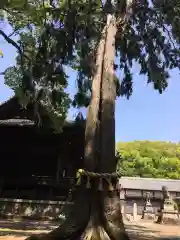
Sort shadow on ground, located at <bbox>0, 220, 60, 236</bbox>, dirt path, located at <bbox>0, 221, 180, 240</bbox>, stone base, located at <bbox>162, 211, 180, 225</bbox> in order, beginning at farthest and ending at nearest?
1. stone base, located at <bbox>162, 211, 180, 225</bbox>
2. shadow on ground, located at <bbox>0, 220, 60, 236</bbox>
3. dirt path, located at <bbox>0, 221, 180, 240</bbox>

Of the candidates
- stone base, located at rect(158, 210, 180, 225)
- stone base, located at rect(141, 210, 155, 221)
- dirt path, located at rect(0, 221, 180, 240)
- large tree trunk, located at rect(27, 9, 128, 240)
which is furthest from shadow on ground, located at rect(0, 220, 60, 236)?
stone base, located at rect(141, 210, 155, 221)

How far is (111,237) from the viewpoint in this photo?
5934 millimetres

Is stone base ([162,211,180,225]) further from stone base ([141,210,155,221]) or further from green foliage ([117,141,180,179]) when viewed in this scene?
green foliage ([117,141,180,179])

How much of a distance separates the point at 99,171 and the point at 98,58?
9.07 ft

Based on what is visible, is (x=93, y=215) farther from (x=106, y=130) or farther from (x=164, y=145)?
(x=164, y=145)

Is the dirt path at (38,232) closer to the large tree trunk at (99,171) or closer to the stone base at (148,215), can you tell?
the large tree trunk at (99,171)

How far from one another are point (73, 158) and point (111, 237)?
13.6 meters

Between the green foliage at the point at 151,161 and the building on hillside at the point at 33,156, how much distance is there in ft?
75.4

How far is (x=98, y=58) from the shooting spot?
7.95 metres

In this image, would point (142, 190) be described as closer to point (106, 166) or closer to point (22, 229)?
point (22, 229)

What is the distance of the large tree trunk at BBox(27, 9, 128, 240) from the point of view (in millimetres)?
6090

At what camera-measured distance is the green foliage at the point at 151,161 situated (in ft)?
144

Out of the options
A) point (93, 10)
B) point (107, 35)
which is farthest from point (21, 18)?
point (107, 35)

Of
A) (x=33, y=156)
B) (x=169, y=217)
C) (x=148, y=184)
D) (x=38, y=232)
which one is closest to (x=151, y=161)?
(x=148, y=184)
